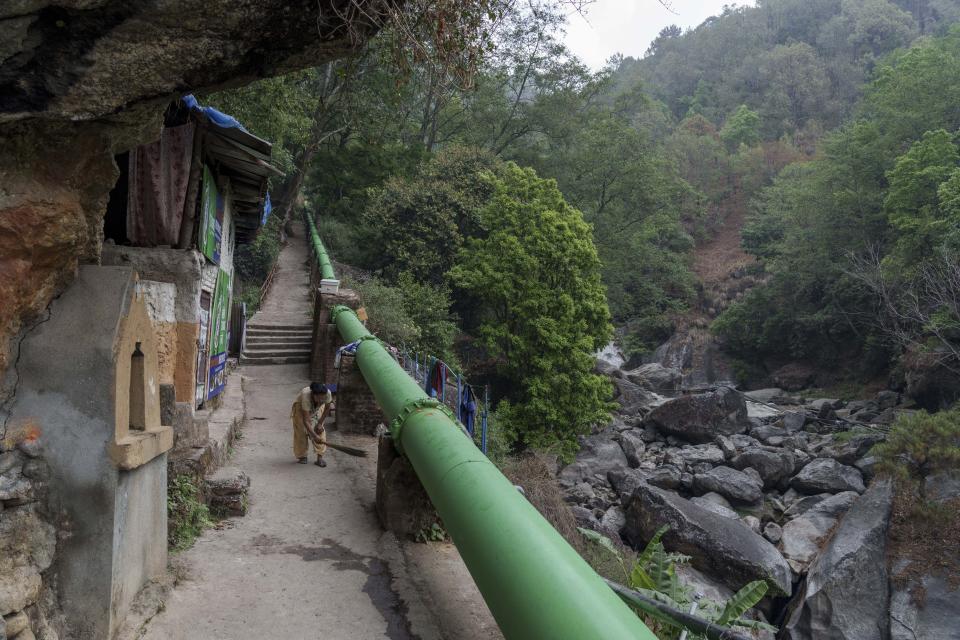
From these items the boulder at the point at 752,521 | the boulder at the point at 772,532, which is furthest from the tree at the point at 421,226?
the boulder at the point at 772,532

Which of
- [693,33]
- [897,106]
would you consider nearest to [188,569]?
[897,106]

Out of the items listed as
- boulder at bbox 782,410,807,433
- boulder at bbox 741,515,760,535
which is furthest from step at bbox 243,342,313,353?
boulder at bbox 782,410,807,433

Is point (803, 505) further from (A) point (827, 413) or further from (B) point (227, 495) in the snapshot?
(B) point (227, 495)

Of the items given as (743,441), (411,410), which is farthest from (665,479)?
(411,410)

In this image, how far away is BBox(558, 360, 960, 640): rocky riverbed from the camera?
13211 mm

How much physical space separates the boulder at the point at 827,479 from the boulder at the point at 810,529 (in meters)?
0.78

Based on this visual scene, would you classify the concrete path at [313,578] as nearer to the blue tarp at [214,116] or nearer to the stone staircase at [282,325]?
the blue tarp at [214,116]

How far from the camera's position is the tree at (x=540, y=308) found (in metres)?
20.8

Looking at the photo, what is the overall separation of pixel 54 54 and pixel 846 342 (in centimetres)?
3394

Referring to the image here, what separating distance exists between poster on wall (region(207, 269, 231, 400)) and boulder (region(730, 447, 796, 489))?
16.2 m

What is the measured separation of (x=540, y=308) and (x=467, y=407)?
13298 millimetres

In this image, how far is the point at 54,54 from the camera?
10.3 feet

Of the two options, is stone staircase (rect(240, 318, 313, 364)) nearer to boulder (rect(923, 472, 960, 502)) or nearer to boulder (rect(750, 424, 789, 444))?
boulder (rect(923, 472, 960, 502))

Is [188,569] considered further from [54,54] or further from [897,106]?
[897,106]
